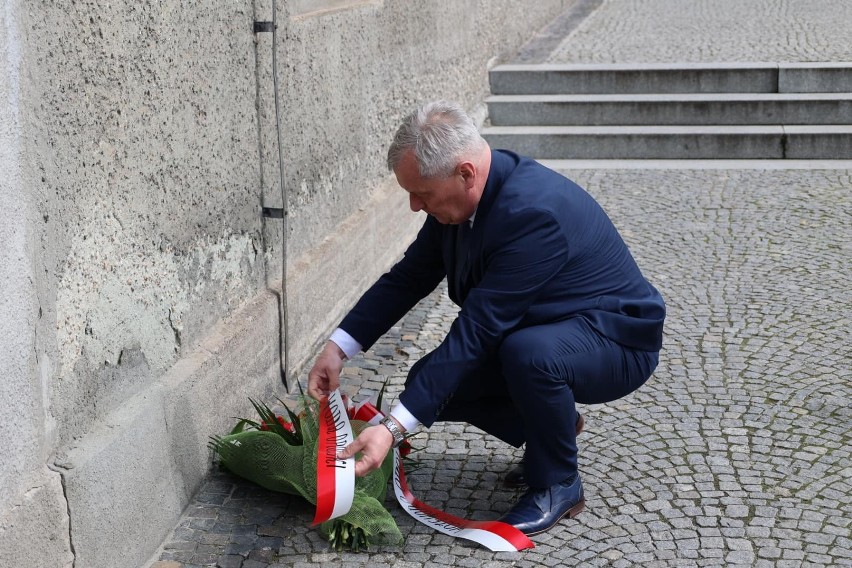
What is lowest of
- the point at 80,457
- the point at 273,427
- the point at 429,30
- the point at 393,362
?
the point at 393,362

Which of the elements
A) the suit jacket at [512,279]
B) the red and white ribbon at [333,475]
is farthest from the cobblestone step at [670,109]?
the red and white ribbon at [333,475]

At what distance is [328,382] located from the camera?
11.0 ft

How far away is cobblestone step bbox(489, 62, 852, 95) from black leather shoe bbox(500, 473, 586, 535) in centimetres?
623

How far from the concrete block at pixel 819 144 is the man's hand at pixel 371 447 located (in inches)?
241

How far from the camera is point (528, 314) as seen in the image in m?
3.25

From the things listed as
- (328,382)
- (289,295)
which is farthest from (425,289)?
(289,295)

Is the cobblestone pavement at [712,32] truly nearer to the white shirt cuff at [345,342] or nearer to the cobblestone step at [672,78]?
the cobblestone step at [672,78]

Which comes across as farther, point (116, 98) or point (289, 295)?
point (289, 295)

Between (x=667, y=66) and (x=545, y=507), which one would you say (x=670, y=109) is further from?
(x=545, y=507)

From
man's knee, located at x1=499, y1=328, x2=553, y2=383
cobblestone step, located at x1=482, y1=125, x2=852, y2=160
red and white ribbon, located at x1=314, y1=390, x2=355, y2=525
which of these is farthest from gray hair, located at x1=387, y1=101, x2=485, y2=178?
cobblestone step, located at x1=482, y1=125, x2=852, y2=160

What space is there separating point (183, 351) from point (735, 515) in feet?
5.90

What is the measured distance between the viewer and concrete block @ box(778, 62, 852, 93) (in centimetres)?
873

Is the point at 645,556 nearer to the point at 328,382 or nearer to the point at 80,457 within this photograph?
the point at 328,382

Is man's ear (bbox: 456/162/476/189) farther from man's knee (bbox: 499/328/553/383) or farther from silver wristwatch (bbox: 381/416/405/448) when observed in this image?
silver wristwatch (bbox: 381/416/405/448)
